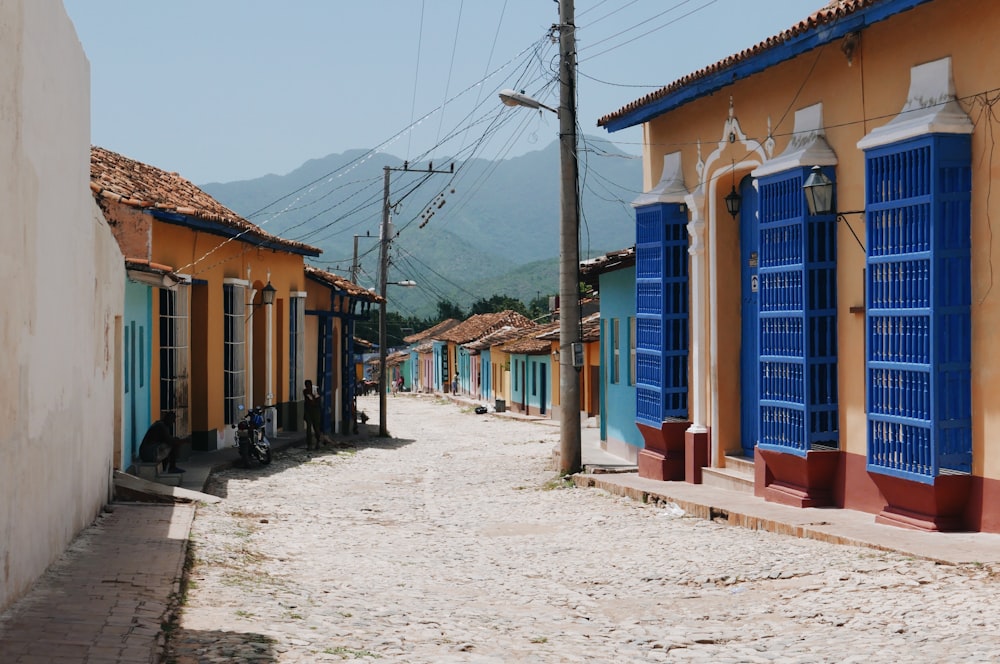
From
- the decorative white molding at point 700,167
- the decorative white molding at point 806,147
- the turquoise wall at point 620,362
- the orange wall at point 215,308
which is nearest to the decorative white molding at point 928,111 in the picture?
the decorative white molding at point 806,147

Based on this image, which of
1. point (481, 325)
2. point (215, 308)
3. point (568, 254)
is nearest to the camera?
point (568, 254)

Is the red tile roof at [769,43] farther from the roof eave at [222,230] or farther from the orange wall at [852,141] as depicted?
the roof eave at [222,230]

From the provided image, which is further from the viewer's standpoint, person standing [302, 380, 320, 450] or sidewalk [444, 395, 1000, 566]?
person standing [302, 380, 320, 450]

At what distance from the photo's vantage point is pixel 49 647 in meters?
5.57

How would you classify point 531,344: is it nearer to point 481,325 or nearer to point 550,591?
point 481,325

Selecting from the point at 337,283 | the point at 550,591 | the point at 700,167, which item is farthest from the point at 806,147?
the point at 337,283

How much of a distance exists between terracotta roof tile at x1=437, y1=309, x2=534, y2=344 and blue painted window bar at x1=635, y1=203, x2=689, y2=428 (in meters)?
46.2

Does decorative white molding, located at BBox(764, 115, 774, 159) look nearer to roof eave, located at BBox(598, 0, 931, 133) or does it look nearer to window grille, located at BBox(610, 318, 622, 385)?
roof eave, located at BBox(598, 0, 931, 133)

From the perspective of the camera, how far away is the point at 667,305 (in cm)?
1447

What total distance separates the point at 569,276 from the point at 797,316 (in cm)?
550

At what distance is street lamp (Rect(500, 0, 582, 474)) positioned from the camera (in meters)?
16.3

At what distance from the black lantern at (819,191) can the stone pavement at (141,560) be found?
2722 millimetres

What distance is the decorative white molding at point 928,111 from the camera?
8992 millimetres

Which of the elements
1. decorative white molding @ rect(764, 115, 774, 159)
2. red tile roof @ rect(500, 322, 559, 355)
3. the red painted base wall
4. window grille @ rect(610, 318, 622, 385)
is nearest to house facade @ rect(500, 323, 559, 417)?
red tile roof @ rect(500, 322, 559, 355)
